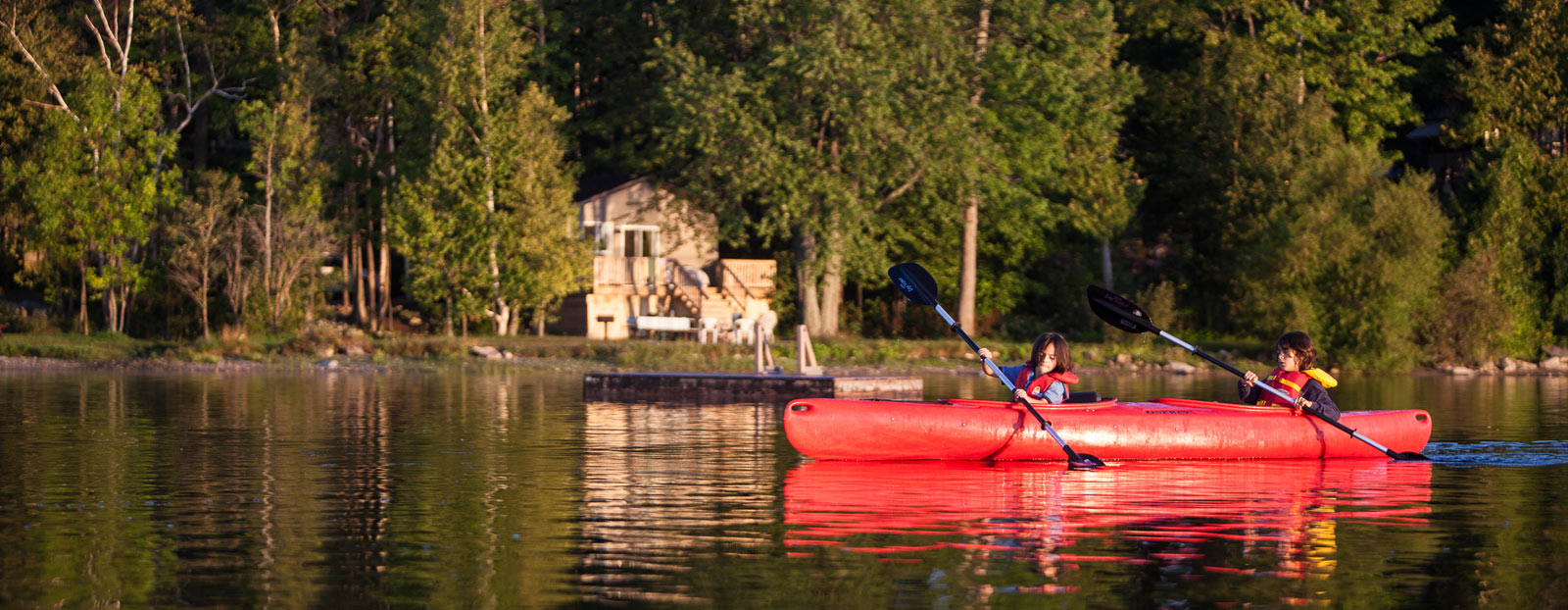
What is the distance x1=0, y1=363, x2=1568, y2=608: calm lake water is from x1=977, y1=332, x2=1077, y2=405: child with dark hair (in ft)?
2.32

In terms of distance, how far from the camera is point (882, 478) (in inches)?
532

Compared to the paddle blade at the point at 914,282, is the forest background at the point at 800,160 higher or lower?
higher

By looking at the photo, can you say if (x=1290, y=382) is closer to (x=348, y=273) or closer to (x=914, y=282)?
(x=914, y=282)

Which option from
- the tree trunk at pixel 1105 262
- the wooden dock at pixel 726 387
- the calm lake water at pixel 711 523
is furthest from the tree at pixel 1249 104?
the calm lake water at pixel 711 523

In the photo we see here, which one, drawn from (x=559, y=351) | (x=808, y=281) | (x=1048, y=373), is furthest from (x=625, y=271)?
(x=1048, y=373)

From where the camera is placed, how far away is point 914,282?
18.5 metres

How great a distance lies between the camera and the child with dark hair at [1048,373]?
48.9 ft

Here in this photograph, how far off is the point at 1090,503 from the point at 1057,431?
2722 millimetres

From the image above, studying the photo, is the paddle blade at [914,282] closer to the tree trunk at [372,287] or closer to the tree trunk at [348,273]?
the tree trunk at [372,287]

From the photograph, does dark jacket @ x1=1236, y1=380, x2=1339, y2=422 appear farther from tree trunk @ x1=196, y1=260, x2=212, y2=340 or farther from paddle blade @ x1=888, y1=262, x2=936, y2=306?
tree trunk @ x1=196, y1=260, x2=212, y2=340

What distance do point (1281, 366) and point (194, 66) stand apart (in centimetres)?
3509

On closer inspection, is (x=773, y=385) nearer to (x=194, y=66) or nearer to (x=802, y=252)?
(x=802, y=252)

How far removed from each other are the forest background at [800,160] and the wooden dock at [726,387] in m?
13.2

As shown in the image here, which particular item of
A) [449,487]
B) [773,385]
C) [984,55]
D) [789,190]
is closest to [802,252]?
[789,190]
